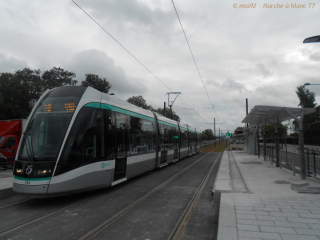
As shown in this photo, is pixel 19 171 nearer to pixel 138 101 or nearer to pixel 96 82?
pixel 96 82

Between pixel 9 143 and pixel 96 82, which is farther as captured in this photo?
pixel 96 82

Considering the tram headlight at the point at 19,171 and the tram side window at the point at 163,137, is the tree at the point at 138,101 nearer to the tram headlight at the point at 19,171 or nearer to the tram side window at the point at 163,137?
the tram side window at the point at 163,137

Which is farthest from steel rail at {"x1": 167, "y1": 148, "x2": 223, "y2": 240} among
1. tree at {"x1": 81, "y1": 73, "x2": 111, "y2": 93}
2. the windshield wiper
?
tree at {"x1": 81, "y1": 73, "x2": 111, "y2": 93}

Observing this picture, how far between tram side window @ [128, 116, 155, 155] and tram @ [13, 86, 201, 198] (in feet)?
1.69

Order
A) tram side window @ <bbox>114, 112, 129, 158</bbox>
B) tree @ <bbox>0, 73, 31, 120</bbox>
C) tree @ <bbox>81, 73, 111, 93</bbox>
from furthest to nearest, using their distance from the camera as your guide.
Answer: tree @ <bbox>81, 73, 111, 93</bbox> → tree @ <bbox>0, 73, 31, 120</bbox> → tram side window @ <bbox>114, 112, 129, 158</bbox>

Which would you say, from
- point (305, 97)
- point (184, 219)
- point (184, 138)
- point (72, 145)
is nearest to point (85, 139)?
point (72, 145)

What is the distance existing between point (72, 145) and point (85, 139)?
0.47 meters

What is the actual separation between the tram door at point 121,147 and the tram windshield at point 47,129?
2.19 meters

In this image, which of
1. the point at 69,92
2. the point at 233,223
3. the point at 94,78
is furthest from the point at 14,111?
the point at 233,223

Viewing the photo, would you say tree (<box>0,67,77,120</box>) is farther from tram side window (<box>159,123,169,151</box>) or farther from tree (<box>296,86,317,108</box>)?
tree (<box>296,86,317,108</box>)

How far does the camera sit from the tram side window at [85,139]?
22.7 feet

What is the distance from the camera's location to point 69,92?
770cm

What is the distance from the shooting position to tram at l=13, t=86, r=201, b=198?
6.59 meters

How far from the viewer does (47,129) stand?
700 centimetres
